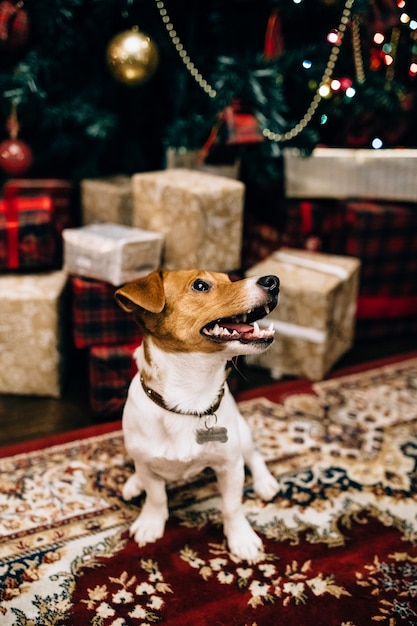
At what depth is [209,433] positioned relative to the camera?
1.54 meters

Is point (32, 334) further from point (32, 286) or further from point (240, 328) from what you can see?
point (240, 328)

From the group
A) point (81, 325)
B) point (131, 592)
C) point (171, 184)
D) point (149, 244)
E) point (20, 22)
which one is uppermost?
point (20, 22)

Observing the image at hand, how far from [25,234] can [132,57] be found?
2.55 feet

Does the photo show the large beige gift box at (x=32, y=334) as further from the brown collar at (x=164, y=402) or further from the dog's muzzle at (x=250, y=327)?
the dog's muzzle at (x=250, y=327)

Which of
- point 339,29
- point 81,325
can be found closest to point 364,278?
point 339,29

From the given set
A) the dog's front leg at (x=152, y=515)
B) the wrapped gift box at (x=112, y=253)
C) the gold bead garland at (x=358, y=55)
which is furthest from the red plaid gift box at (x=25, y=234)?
A: the gold bead garland at (x=358, y=55)

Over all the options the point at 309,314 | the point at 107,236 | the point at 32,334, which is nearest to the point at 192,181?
the point at 107,236

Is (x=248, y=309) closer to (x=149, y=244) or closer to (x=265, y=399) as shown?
(x=149, y=244)

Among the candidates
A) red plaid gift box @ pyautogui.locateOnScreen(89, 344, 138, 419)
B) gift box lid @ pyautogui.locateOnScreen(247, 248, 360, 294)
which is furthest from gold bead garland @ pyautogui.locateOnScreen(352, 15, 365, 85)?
red plaid gift box @ pyautogui.locateOnScreen(89, 344, 138, 419)

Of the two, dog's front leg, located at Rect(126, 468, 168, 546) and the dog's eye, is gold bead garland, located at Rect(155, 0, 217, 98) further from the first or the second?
dog's front leg, located at Rect(126, 468, 168, 546)

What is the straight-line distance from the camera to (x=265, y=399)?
2420 millimetres

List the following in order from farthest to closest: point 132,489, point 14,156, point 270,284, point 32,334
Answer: point 14,156 → point 32,334 → point 132,489 → point 270,284

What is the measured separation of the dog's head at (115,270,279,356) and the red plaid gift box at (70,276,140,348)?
2.38 feet

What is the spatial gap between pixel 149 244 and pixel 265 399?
0.76 metres
